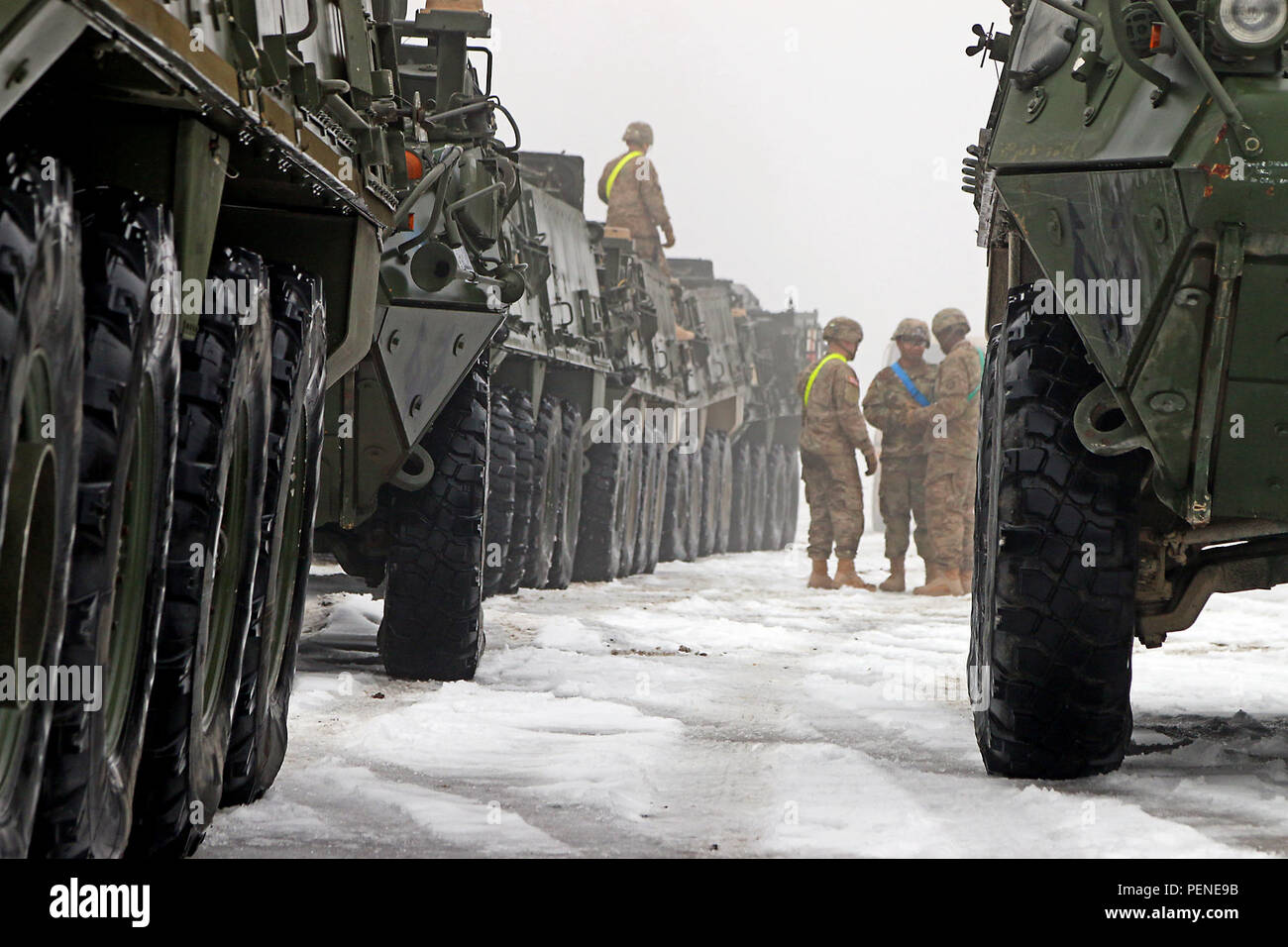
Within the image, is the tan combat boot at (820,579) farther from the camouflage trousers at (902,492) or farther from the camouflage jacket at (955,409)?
the camouflage jacket at (955,409)

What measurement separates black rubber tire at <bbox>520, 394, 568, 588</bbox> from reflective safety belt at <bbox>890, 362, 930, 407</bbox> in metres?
3.42

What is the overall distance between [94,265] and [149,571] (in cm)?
58

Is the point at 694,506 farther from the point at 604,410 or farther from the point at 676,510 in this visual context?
the point at 604,410

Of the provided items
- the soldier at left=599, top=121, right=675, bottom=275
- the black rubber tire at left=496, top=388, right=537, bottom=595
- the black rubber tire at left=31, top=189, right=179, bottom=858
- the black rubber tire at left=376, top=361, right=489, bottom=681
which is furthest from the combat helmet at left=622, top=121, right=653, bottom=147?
the black rubber tire at left=31, top=189, right=179, bottom=858

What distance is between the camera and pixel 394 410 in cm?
643

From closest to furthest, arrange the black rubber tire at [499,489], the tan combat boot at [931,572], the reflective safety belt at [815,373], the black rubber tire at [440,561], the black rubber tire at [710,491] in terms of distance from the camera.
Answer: the black rubber tire at [440,561] → the black rubber tire at [499,489] → the tan combat boot at [931,572] → the reflective safety belt at [815,373] → the black rubber tire at [710,491]

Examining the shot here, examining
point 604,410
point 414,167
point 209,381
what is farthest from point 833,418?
point 209,381

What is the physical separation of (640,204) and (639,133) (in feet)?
2.40

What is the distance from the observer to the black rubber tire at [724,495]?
68.9 feet

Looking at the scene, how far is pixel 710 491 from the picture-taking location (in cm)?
2025

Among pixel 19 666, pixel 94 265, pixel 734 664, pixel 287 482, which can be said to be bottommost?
pixel 734 664

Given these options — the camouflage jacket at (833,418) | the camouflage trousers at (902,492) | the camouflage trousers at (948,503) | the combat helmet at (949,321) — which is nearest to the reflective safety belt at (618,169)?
the camouflage jacket at (833,418)
